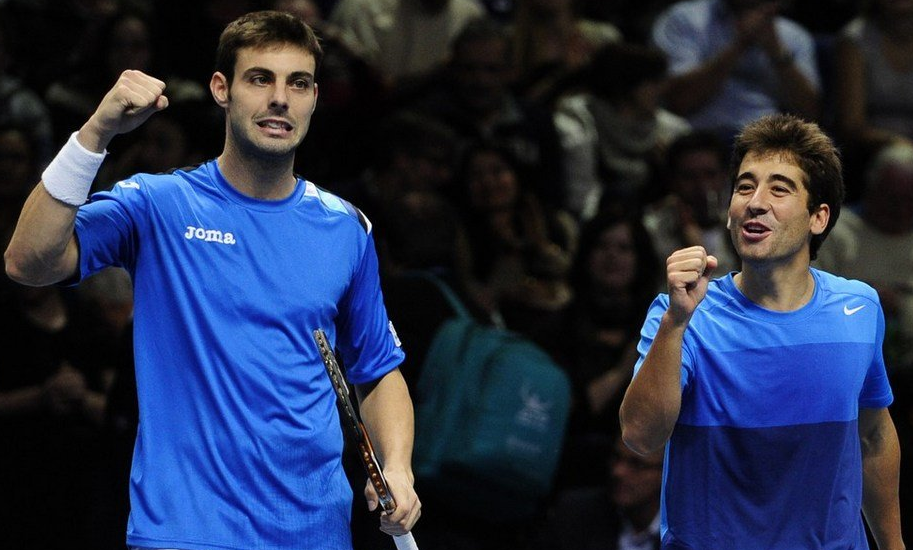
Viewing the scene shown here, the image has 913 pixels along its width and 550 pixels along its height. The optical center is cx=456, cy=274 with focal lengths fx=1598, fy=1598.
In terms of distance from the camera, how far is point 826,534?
15.4 ft

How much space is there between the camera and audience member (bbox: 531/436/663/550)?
24.4ft

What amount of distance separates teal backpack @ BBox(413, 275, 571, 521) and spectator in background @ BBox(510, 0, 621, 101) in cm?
308

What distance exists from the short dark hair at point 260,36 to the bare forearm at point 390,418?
1040 mm

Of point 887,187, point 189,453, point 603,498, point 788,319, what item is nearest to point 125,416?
point 603,498

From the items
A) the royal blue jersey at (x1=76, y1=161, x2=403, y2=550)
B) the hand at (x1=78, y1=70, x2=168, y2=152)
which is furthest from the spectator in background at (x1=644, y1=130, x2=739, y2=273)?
the hand at (x1=78, y1=70, x2=168, y2=152)

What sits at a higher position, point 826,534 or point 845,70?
point 845,70

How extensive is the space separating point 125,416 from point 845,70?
5.55 metres

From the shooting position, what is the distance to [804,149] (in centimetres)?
480

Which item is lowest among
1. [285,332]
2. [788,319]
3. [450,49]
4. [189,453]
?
[189,453]

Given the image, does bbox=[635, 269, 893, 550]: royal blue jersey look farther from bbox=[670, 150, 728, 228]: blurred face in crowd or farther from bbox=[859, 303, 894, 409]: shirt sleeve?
bbox=[670, 150, 728, 228]: blurred face in crowd

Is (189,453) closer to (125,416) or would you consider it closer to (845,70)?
(125,416)

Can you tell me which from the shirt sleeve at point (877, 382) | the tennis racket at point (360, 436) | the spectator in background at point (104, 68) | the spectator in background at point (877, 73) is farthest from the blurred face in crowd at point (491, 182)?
the tennis racket at point (360, 436)

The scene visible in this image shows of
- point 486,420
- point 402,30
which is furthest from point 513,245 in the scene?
point 402,30

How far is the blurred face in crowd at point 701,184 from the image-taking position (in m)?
9.20
